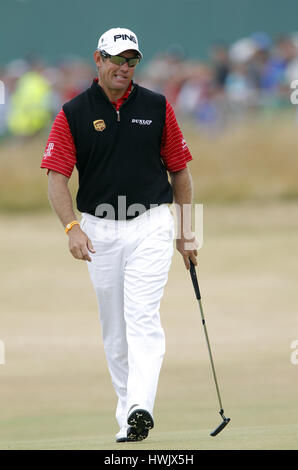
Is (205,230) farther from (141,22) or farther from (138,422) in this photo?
(138,422)

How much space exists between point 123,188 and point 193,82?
14289mm

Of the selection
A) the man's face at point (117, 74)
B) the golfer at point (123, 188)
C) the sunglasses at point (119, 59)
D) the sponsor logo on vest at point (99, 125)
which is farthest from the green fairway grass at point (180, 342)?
the sunglasses at point (119, 59)

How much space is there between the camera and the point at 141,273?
22.7ft

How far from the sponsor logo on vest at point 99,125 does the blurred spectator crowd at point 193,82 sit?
12382 mm

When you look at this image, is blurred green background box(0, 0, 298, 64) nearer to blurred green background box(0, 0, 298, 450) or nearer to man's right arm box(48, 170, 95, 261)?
blurred green background box(0, 0, 298, 450)

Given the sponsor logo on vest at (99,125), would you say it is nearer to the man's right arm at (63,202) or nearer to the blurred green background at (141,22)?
the man's right arm at (63,202)

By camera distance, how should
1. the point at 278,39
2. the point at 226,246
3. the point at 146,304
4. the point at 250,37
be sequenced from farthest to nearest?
the point at 250,37 → the point at 278,39 → the point at 226,246 → the point at 146,304

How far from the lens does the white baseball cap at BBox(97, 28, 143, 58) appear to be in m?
6.91

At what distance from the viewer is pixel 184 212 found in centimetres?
723

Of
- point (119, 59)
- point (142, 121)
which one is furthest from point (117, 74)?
point (142, 121)

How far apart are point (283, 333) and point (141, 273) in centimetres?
676

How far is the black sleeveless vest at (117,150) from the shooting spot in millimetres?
6898
